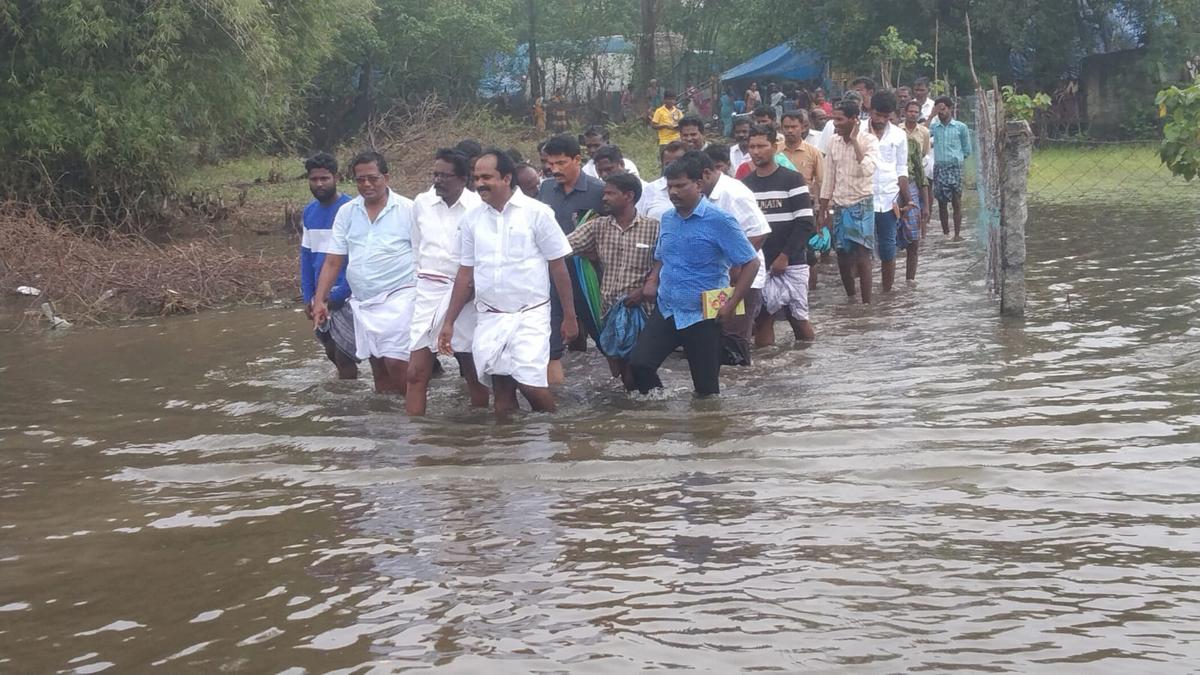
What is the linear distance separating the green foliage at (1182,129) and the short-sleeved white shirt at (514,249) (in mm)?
5219

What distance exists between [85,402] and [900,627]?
21.5ft

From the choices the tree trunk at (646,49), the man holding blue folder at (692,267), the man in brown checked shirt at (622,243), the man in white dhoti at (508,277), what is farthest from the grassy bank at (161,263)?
the tree trunk at (646,49)

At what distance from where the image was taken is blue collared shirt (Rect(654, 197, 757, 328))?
747 cm

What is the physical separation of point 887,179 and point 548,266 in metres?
4.91

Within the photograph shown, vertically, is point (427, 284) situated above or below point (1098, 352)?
above

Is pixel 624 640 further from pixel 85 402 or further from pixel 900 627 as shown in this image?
pixel 85 402

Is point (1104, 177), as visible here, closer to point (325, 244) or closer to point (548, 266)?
point (325, 244)

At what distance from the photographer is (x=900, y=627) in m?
4.36

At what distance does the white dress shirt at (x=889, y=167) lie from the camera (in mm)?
11406

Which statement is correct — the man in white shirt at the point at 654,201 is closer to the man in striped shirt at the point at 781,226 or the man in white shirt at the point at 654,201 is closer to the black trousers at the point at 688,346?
the man in striped shirt at the point at 781,226

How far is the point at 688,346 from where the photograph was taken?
7.74 meters

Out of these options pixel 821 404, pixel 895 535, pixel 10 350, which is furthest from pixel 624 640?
pixel 10 350

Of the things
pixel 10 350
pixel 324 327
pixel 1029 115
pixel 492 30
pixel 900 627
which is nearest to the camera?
pixel 900 627

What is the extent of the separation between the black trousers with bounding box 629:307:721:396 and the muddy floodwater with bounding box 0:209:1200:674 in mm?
234
